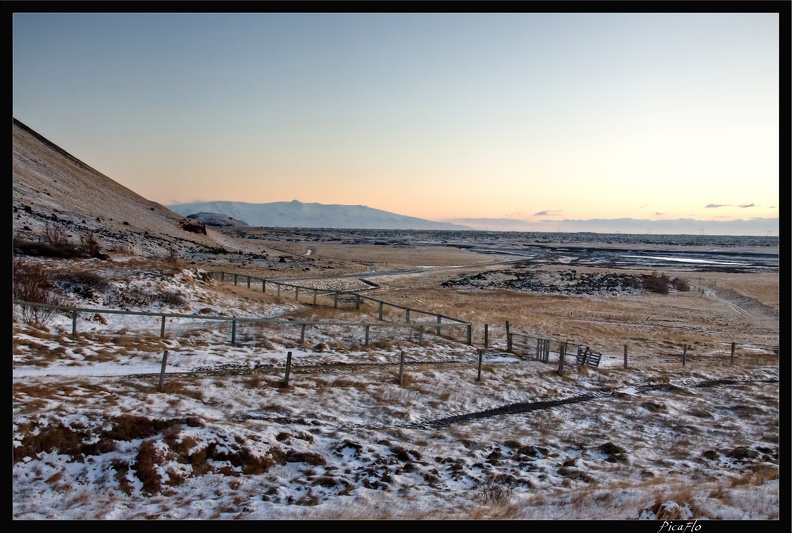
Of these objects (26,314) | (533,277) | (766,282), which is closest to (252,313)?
(26,314)

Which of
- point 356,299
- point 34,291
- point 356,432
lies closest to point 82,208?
point 356,299

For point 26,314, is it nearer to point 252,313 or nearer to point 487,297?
point 252,313

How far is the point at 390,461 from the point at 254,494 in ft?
10.8

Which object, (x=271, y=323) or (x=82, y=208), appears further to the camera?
(x=82, y=208)

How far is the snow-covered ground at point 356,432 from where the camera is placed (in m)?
8.71

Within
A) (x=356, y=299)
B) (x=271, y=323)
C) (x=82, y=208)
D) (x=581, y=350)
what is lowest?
(x=581, y=350)
